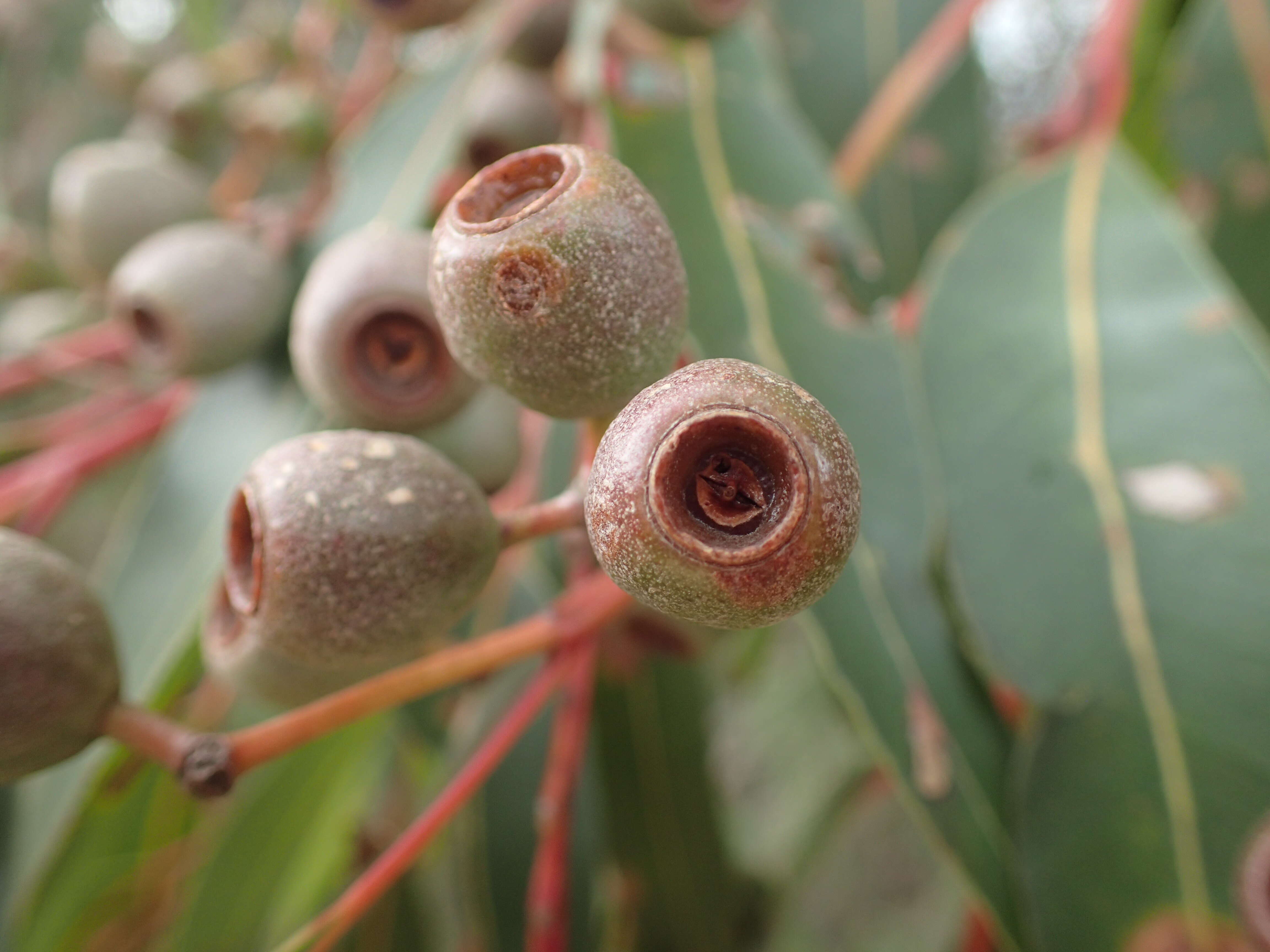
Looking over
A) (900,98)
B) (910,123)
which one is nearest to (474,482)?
(900,98)

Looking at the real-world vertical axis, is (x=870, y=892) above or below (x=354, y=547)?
below

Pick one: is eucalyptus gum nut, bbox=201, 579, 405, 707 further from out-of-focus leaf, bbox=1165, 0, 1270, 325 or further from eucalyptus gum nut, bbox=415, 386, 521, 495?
out-of-focus leaf, bbox=1165, 0, 1270, 325

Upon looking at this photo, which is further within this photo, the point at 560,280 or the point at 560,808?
the point at 560,808

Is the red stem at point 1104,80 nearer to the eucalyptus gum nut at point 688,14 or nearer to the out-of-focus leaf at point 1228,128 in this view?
the out-of-focus leaf at point 1228,128

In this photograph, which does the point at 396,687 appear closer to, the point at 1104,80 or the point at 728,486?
the point at 728,486

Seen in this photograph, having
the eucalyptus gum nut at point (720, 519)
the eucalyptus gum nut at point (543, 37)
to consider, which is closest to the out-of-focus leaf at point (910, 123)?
the eucalyptus gum nut at point (543, 37)

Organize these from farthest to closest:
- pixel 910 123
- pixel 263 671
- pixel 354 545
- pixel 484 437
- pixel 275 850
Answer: pixel 910 123, pixel 275 850, pixel 484 437, pixel 263 671, pixel 354 545
